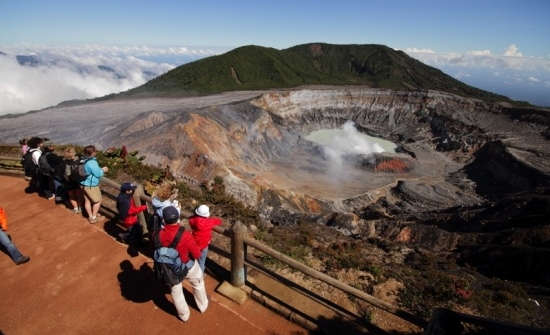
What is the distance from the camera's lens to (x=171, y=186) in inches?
217

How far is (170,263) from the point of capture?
4.55 meters

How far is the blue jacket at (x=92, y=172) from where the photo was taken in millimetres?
7500

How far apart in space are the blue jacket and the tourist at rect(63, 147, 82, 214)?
474 millimetres

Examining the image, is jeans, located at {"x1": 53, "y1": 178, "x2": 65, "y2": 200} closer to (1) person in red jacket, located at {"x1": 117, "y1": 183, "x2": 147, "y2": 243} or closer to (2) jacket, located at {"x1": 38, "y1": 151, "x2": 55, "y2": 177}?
(2) jacket, located at {"x1": 38, "y1": 151, "x2": 55, "y2": 177}

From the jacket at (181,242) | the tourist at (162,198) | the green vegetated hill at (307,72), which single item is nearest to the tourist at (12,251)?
the tourist at (162,198)

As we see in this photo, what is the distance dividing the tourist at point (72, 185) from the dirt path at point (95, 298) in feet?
3.59

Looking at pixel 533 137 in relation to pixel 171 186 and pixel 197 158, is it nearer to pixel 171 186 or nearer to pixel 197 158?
pixel 197 158

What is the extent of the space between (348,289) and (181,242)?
9.68 feet

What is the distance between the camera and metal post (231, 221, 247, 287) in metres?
5.66

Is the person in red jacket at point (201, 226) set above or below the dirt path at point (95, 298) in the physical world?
above

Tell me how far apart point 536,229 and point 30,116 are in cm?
5133

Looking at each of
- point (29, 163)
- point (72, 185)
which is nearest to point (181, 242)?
point (72, 185)

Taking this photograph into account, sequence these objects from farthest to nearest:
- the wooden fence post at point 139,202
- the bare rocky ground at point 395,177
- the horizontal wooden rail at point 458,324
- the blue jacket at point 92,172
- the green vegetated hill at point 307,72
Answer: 1. the green vegetated hill at point 307,72
2. the bare rocky ground at point 395,177
3. the blue jacket at point 92,172
4. the wooden fence post at point 139,202
5. the horizontal wooden rail at point 458,324

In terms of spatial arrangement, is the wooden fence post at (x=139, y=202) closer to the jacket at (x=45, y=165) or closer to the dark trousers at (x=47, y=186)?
the jacket at (x=45, y=165)
